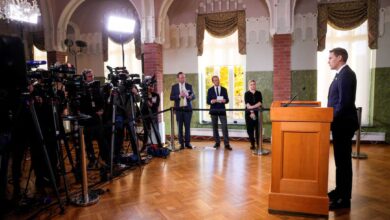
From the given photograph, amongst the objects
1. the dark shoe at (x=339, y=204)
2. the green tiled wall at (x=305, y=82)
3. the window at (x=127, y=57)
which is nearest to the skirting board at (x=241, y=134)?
the green tiled wall at (x=305, y=82)

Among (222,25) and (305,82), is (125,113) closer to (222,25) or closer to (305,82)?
(222,25)

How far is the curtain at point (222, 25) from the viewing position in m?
6.62

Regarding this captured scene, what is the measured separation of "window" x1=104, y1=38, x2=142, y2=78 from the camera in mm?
7602

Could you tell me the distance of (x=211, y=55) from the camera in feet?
23.1

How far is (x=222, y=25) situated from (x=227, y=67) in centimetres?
95

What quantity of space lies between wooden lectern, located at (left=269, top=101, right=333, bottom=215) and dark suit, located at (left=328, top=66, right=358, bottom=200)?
343 mm

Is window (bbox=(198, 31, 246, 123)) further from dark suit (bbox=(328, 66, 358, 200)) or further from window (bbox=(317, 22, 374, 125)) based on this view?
dark suit (bbox=(328, 66, 358, 200))

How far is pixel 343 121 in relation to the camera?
2.86 meters

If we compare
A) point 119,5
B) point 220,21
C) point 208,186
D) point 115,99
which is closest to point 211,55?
point 220,21

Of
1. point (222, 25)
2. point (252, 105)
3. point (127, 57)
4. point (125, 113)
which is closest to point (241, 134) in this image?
point (252, 105)

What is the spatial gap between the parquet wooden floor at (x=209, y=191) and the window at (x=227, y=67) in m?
1.98

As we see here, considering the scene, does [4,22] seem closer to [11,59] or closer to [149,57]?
[149,57]

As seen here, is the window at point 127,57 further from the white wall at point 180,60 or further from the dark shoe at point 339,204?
the dark shoe at point 339,204

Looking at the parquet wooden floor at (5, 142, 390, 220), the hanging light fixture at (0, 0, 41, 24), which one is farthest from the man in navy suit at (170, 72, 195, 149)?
the hanging light fixture at (0, 0, 41, 24)
